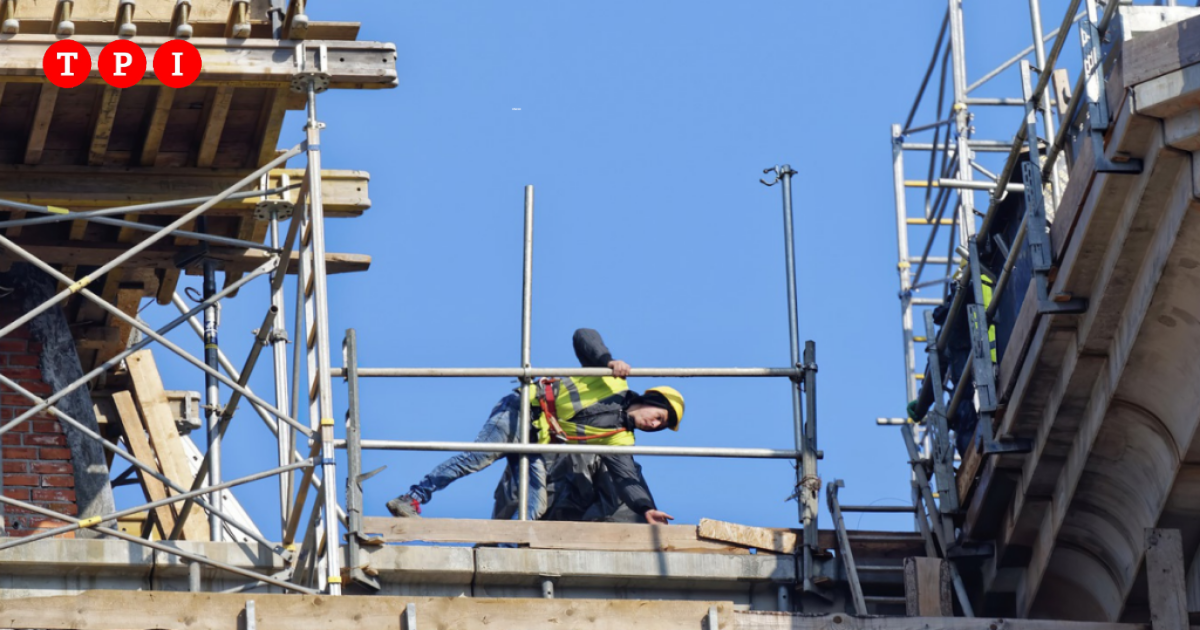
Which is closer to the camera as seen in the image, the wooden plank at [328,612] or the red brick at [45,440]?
the wooden plank at [328,612]

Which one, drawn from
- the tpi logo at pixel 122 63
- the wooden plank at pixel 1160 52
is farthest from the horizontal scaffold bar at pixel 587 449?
the wooden plank at pixel 1160 52

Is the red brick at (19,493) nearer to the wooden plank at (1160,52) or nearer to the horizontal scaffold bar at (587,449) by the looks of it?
the horizontal scaffold bar at (587,449)

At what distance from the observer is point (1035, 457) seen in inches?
460

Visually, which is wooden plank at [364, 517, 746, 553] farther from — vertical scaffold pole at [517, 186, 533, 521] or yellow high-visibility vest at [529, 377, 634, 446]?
yellow high-visibility vest at [529, 377, 634, 446]

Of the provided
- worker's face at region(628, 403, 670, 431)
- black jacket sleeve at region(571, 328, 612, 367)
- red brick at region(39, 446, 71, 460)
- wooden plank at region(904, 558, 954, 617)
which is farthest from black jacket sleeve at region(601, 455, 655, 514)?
red brick at region(39, 446, 71, 460)

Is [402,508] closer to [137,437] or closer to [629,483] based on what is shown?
[629,483]

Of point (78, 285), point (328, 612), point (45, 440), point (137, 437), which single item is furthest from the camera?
point (137, 437)

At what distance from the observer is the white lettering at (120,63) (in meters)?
11.8

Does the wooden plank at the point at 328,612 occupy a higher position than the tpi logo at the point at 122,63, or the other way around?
the tpi logo at the point at 122,63

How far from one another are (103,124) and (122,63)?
722 millimetres

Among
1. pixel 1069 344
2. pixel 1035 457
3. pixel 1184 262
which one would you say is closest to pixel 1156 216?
pixel 1184 262

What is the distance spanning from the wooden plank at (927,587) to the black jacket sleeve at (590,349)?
8.84ft

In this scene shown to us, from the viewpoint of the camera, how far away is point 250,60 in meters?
12.0

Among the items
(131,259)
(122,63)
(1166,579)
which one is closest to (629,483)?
(131,259)
